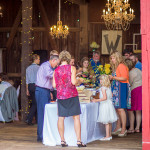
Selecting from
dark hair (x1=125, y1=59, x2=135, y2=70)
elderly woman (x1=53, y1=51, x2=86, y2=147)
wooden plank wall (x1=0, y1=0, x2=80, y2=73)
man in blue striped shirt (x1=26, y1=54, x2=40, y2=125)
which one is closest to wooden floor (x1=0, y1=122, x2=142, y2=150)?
elderly woman (x1=53, y1=51, x2=86, y2=147)

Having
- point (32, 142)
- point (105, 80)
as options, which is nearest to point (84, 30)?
point (105, 80)

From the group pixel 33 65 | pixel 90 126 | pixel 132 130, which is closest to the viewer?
pixel 90 126

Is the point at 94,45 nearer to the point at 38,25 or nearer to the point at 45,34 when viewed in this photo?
the point at 45,34

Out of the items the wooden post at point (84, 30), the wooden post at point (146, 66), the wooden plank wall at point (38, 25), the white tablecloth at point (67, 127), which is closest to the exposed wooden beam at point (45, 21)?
the wooden plank wall at point (38, 25)

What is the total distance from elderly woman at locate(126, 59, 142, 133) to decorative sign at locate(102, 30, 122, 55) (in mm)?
4600

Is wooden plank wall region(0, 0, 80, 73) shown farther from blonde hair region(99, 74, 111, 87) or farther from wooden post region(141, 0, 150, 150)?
wooden post region(141, 0, 150, 150)

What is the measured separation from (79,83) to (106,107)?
622 mm

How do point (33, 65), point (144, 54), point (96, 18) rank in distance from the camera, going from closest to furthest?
point (144, 54) < point (33, 65) < point (96, 18)

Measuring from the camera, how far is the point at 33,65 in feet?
27.1

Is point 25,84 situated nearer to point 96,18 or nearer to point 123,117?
point 123,117

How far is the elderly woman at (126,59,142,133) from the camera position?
732 centimetres

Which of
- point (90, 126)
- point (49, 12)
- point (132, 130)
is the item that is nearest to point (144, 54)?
point (90, 126)

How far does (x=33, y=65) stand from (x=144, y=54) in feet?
12.1

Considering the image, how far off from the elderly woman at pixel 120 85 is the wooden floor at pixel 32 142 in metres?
0.46
